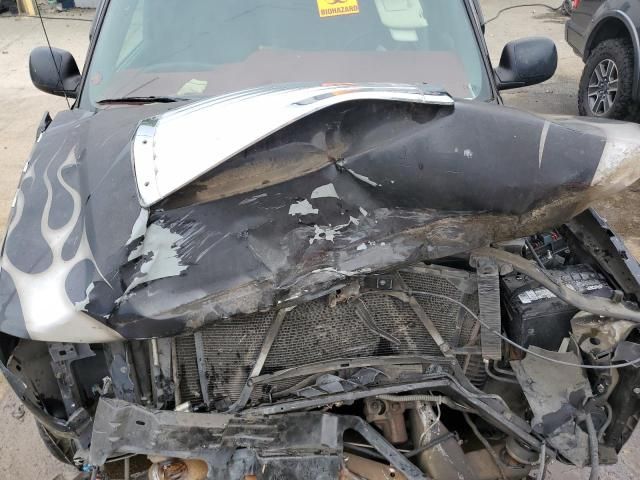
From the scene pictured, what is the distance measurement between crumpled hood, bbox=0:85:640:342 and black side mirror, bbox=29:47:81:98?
→ 141 cm

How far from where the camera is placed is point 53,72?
288 centimetres

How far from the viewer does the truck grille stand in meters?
1.86

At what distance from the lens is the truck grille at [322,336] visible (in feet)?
6.12

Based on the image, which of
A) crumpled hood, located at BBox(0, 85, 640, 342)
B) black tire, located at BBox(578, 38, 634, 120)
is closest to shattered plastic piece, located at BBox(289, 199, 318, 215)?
crumpled hood, located at BBox(0, 85, 640, 342)

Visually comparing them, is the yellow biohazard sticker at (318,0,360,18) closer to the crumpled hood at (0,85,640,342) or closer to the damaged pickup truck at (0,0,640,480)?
the damaged pickup truck at (0,0,640,480)

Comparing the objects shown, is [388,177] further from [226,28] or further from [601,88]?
[601,88]

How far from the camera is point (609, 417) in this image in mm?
1938

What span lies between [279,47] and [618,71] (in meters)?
3.80

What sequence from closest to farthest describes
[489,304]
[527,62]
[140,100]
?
1. [489,304]
2. [140,100]
3. [527,62]

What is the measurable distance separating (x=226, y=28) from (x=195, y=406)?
65.8 inches

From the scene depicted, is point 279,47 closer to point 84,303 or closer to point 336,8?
point 336,8

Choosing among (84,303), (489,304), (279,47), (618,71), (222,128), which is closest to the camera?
(84,303)

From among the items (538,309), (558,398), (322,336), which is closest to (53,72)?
(322,336)

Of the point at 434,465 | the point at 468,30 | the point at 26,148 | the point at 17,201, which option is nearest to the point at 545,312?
the point at 434,465
